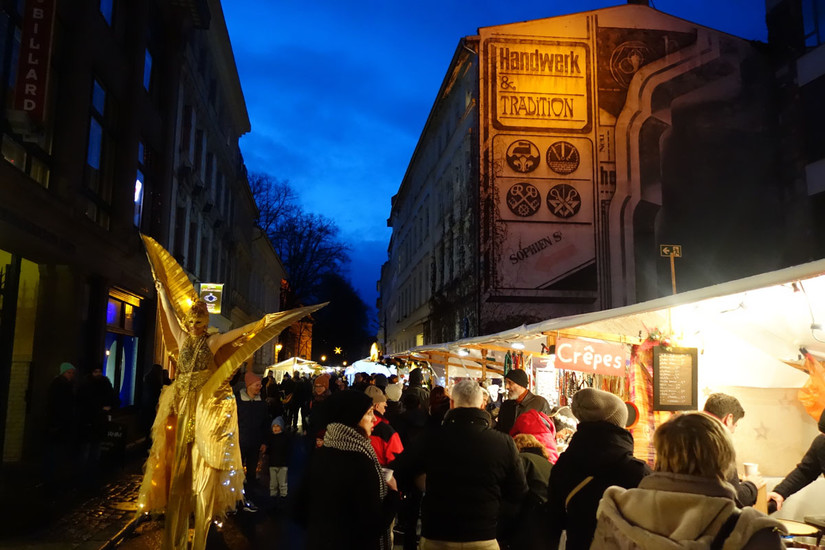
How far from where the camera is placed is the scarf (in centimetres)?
370

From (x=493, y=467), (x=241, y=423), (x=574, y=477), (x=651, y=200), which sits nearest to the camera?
(x=574, y=477)

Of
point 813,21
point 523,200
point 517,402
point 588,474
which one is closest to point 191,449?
point 517,402

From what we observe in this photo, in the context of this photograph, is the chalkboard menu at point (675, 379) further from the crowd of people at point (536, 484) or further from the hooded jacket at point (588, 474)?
the hooded jacket at point (588, 474)

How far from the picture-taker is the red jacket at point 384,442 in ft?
21.1

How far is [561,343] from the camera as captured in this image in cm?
736

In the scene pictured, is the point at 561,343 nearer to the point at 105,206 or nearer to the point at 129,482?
the point at 129,482

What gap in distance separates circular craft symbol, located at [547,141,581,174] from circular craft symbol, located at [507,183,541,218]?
1153mm

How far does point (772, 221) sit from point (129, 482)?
78.8 ft

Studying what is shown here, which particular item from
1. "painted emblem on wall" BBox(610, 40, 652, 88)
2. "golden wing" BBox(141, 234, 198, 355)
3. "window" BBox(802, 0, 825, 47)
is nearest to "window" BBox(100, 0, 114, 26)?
"golden wing" BBox(141, 234, 198, 355)

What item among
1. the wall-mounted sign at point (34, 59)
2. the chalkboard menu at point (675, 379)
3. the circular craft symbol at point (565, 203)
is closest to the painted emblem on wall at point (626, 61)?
the circular craft symbol at point (565, 203)

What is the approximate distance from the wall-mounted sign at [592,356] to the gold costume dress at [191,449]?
142 inches

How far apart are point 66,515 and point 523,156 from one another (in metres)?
20.0

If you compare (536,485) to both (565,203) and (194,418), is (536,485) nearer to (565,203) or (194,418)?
(194,418)

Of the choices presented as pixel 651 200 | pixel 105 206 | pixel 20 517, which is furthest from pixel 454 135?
pixel 20 517
